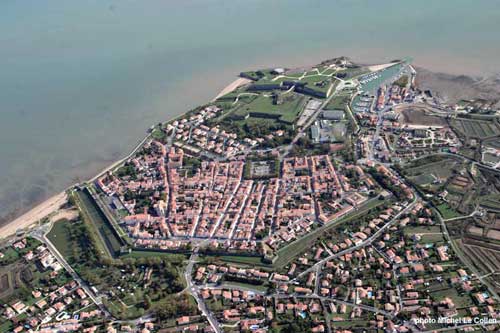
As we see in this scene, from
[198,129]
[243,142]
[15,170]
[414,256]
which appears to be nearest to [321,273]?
[414,256]

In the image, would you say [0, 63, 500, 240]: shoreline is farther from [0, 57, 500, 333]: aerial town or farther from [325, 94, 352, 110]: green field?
[325, 94, 352, 110]: green field

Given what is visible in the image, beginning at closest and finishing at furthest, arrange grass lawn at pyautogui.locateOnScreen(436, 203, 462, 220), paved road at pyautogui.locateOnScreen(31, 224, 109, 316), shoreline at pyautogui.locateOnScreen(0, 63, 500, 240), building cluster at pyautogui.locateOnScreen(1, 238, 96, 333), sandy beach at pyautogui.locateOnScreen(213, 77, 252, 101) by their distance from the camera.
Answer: building cluster at pyautogui.locateOnScreen(1, 238, 96, 333), paved road at pyautogui.locateOnScreen(31, 224, 109, 316), grass lawn at pyautogui.locateOnScreen(436, 203, 462, 220), shoreline at pyautogui.locateOnScreen(0, 63, 500, 240), sandy beach at pyautogui.locateOnScreen(213, 77, 252, 101)

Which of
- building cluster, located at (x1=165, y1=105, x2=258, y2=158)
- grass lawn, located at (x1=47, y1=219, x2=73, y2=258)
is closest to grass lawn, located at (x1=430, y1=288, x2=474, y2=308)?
building cluster, located at (x1=165, y1=105, x2=258, y2=158)

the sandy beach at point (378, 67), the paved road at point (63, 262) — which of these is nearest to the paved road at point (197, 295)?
the paved road at point (63, 262)

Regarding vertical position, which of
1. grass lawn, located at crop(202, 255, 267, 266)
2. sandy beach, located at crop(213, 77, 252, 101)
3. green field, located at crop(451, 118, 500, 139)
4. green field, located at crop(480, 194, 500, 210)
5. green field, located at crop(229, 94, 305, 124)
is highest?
sandy beach, located at crop(213, 77, 252, 101)

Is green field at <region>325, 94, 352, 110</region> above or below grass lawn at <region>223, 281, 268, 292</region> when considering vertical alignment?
above

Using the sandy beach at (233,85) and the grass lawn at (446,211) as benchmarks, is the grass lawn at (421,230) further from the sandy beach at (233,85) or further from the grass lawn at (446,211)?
the sandy beach at (233,85)

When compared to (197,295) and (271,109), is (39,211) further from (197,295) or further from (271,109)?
(271,109)
